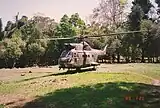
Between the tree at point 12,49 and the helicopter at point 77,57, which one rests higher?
the tree at point 12,49

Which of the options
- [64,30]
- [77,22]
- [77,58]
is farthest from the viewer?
[77,22]

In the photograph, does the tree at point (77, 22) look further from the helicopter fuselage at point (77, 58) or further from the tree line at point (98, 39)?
the helicopter fuselage at point (77, 58)

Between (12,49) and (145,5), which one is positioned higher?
(145,5)

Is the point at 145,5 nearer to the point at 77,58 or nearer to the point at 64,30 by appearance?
the point at 64,30

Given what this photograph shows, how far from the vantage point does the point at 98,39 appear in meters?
63.8

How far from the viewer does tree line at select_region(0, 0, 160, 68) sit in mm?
55656

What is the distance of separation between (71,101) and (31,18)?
6114 centimetres

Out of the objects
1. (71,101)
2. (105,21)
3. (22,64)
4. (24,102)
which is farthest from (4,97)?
(105,21)

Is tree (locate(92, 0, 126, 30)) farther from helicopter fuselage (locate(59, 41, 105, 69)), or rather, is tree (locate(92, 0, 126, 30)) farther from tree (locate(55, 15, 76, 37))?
helicopter fuselage (locate(59, 41, 105, 69))

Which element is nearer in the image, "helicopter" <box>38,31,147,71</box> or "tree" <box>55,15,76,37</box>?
"helicopter" <box>38,31,147,71</box>

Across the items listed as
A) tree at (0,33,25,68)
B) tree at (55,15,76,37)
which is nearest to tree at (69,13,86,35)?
tree at (55,15,76,37)

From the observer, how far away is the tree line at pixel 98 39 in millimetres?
55656

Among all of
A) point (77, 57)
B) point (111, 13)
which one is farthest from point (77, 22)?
point (77, 57)

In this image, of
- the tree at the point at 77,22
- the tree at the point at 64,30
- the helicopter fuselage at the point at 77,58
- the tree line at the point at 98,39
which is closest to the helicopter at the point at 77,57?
the helicopter fuselage at the point at 77,58
